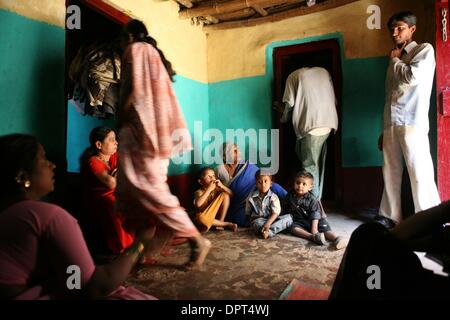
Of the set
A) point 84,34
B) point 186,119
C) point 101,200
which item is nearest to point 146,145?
point 101,200

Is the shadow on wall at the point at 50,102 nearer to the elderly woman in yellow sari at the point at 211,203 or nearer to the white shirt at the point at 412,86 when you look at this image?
the elderly woman in yellow sari at the point at 211,203

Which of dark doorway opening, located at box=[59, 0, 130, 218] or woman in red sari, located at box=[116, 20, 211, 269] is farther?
dark doorway opening, located at box=[59, 0, 130, 218]

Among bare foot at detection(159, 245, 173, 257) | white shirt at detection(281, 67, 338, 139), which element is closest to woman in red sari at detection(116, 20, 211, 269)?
bare foot at detection(159, 245, 173, 257)

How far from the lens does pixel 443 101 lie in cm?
317

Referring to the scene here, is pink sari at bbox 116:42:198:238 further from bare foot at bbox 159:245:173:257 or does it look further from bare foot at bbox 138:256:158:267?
bare foot at bbox 159:245:173:257

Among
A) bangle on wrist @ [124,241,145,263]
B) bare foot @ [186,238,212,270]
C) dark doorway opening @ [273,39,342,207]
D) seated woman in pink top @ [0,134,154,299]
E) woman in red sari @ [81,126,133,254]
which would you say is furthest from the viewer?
dark doorway opening @ [273,39,342,207]

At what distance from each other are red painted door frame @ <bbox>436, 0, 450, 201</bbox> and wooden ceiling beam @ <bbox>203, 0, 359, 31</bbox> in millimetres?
1387

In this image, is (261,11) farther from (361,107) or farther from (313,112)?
(361,107)

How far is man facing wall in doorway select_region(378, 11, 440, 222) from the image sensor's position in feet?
9.88

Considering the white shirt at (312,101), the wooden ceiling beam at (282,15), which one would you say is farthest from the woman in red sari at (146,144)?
→ the wooden ceiling beam at (282,15)

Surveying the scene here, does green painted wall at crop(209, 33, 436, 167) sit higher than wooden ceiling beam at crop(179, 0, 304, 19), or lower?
lower

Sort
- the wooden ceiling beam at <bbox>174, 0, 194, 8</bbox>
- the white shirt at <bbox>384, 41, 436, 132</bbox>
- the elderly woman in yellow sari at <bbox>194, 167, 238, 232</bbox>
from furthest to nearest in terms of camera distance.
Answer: the wooden ceiling beam at <bbox>174, 0, 194, 8</bbox>, the elderly woman in yellow sari at <bbox>194, 167, 238, 232</bbox>, the white shirt at <bbox>384, 41, 436, 132</bbox>

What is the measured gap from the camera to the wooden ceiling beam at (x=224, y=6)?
4.05 meters

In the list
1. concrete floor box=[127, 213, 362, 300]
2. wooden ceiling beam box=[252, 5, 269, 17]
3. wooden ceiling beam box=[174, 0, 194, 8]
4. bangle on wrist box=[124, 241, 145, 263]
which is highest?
wooden ceiling beam box=[252, 5, 269, 17]
